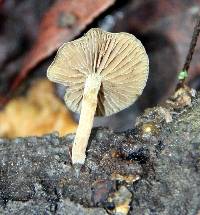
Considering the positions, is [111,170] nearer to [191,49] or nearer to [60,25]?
[191,49]

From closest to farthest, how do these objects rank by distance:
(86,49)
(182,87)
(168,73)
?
1. (86,49)
2. (182,87)
3. (168,73)

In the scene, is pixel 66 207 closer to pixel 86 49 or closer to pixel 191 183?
pixel 191 183

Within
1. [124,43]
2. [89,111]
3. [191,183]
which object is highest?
[124,43]

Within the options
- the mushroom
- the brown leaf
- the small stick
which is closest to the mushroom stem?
the mushroom

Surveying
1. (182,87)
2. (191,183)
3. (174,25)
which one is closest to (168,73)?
(174,25)

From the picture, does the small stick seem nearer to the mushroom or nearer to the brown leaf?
the mushroom

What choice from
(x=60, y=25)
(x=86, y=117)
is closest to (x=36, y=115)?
(x=60, y=25)
